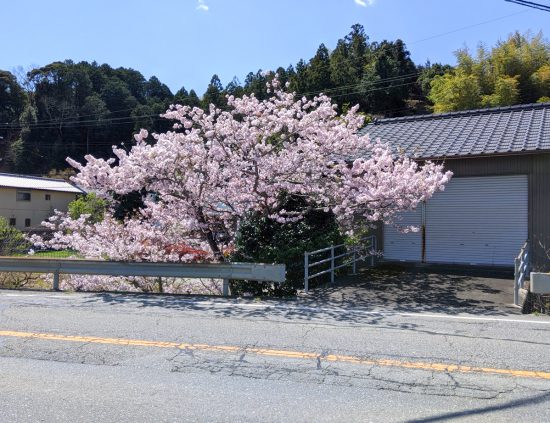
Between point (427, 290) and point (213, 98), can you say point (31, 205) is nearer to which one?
point (213, 98)

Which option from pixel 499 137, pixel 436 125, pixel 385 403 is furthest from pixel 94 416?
pixel 436 125

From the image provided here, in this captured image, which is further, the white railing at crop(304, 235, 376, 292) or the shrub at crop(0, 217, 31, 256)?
the shrub at crop(0, 217, 31, 256)

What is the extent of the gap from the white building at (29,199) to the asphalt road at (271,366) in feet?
117

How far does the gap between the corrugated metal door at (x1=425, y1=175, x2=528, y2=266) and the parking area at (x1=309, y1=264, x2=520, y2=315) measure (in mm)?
947

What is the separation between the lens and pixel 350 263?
1359 cm

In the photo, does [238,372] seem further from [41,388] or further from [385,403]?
[41,388]

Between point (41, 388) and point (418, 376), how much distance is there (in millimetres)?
3879

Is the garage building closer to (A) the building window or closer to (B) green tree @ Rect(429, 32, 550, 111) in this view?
(B) green tree @ Rect(429, 32, 550, 111)

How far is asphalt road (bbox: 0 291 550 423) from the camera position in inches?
174

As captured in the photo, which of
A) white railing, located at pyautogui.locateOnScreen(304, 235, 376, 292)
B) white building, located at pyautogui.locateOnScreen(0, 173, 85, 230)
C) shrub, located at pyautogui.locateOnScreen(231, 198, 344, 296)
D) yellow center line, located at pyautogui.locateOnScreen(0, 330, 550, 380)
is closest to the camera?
yellow center line, located at pyautogui.locateOnScreen(0, 330, 550, 380)

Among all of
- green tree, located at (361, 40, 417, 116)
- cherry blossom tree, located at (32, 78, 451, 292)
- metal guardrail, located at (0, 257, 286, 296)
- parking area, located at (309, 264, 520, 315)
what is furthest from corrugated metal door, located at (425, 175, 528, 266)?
green tree, located at (361, 40, 417, 116)

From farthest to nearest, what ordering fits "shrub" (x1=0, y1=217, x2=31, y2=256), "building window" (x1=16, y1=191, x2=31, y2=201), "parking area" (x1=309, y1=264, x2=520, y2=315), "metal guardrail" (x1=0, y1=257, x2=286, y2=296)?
"building window" (x1=16, y1=191, x2=31, y2=201) < "shrub" (x1=0, y1=217, x2=31, y2=256) < "metal guardrail" (x1=0, y1=257, x2=286, y2=296) < "parking area" (x1=309, y1=264, x2=520, y2=315)

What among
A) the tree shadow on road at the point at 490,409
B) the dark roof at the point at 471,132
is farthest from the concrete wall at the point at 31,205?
the tree shadow on road at the point at 490,409

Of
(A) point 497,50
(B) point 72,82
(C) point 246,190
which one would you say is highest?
(B) point 72,82
